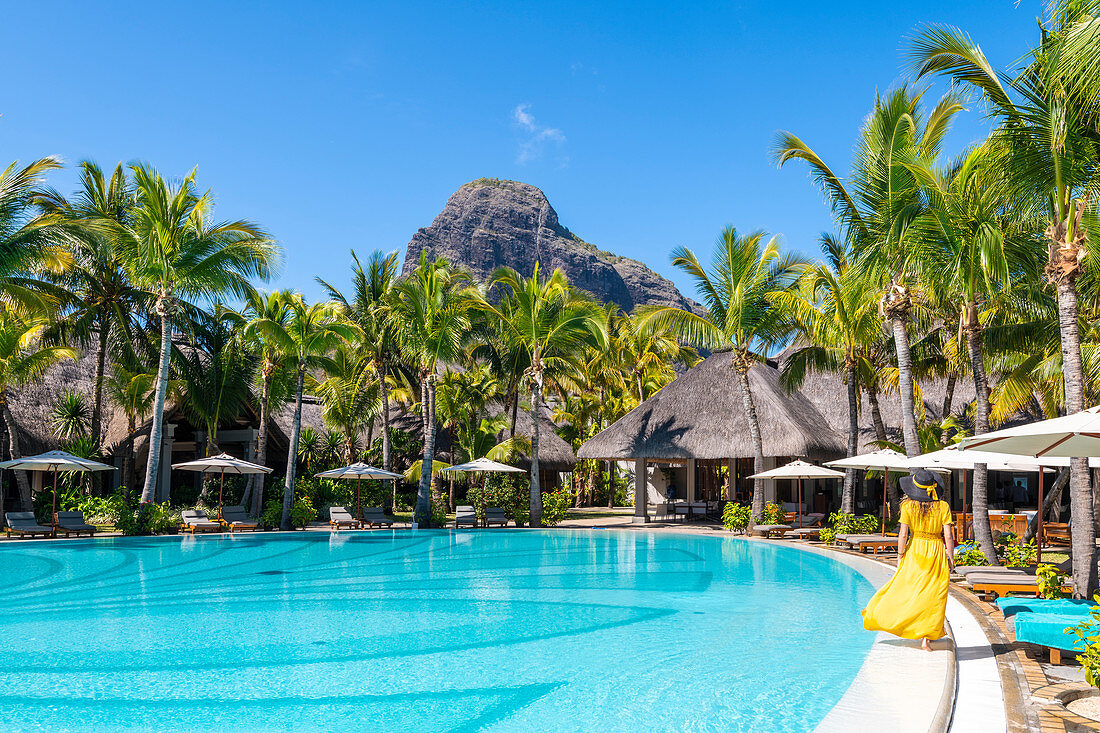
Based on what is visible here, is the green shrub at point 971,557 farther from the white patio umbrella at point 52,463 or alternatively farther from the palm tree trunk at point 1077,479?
the white patio umbrella at point 52,463

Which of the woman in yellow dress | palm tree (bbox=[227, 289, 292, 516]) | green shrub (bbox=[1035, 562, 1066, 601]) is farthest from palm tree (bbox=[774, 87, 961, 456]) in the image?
palm tree (bbox=[227, 289, 292, 516])

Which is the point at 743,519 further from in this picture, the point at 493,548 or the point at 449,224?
the point at 449,224

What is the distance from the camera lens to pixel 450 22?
18.2 metres

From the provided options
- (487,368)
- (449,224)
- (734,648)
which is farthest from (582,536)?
(449,224)

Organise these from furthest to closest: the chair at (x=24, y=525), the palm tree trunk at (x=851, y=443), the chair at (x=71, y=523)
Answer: the palm tree trunk at (x=851, y=443)
the chair at (x=71, y=523)
the chair at (x=24, y=525)

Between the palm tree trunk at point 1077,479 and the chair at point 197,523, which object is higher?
the palm tree trunk at point 1077,479

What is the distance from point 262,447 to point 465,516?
5.73 m

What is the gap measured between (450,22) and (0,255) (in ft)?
34.5

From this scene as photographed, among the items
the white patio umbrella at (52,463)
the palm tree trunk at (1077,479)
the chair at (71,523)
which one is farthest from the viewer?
the chair at (71,523)

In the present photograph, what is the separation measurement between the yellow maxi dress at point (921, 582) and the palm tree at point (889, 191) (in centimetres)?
640

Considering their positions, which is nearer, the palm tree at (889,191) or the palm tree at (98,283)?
the palm tree at (889,191)

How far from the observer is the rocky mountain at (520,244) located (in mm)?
103125

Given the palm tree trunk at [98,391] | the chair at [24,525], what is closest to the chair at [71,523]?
the chair at [24,525]

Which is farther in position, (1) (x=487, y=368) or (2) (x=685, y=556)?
(1) (x=487, y=368)
